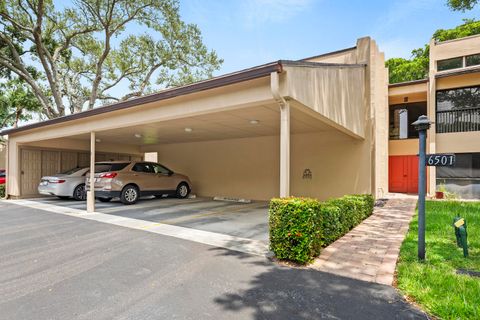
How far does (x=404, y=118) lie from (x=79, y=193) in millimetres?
15226

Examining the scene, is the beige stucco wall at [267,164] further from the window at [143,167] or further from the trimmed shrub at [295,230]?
the trimmed shrub at [295,230]

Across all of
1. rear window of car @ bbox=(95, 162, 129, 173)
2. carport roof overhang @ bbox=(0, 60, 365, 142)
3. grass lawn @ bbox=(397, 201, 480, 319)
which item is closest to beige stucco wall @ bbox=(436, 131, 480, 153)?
carport roof overhang @ bbox=(0, 60, 365, 142)

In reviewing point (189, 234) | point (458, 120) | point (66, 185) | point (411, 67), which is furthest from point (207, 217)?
point (411, 67)

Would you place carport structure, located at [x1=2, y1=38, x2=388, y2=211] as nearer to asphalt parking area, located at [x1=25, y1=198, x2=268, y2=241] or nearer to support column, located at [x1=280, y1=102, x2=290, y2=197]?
support column, located at [x1=280, y1=102, x2=290, y2=197]

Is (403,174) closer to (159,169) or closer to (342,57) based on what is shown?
(342,57)

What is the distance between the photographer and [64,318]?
2.52 m

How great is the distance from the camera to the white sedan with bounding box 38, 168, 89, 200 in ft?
33.2

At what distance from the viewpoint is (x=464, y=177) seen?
11172 millimetres

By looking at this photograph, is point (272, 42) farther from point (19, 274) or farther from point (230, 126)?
point (19, 274)

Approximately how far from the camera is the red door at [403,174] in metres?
12.8

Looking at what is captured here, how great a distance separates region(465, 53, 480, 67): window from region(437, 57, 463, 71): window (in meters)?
0.22

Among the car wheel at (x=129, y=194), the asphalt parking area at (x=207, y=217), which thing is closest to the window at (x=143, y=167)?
the car wheel at (x=129, y=194)

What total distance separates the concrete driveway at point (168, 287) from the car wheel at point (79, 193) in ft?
20.1

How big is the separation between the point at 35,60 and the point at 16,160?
10.7 m
